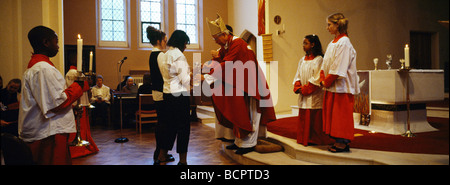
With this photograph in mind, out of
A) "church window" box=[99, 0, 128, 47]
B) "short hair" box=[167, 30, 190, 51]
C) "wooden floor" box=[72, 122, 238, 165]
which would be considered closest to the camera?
"short hair" box=[167, 30, 190, 51]

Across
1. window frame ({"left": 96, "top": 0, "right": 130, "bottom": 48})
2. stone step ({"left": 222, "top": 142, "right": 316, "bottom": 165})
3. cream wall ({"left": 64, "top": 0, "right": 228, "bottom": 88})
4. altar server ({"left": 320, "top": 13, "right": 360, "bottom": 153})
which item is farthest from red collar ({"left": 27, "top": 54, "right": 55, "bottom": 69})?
window frame ({"left": 96, "top": 0, "right": 130, "bottom": 48})

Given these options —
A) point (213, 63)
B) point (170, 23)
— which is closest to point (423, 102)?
point (213, 63)

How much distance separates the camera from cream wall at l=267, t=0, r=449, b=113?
6.96 m

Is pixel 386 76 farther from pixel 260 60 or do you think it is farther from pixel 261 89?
pixel 260 60

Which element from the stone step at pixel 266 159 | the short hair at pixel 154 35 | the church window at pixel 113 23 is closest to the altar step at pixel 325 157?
the stone step at pixel 266 159

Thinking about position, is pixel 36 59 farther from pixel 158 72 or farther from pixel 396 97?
pixel 396 97

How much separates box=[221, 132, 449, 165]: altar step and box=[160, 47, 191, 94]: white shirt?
3.43ft

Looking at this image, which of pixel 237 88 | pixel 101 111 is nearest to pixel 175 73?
pixel 237 88

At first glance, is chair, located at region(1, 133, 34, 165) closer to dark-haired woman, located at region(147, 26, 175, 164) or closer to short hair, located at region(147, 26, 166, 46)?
dark-haired woman, located at region(147, 26, 175, 164)

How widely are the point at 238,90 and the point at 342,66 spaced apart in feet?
3.46

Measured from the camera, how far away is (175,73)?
287 centimetres

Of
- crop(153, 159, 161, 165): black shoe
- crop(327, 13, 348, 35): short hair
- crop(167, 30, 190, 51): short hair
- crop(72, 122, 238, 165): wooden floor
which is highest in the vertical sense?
crop(327, 13, 348, 35): short hair
